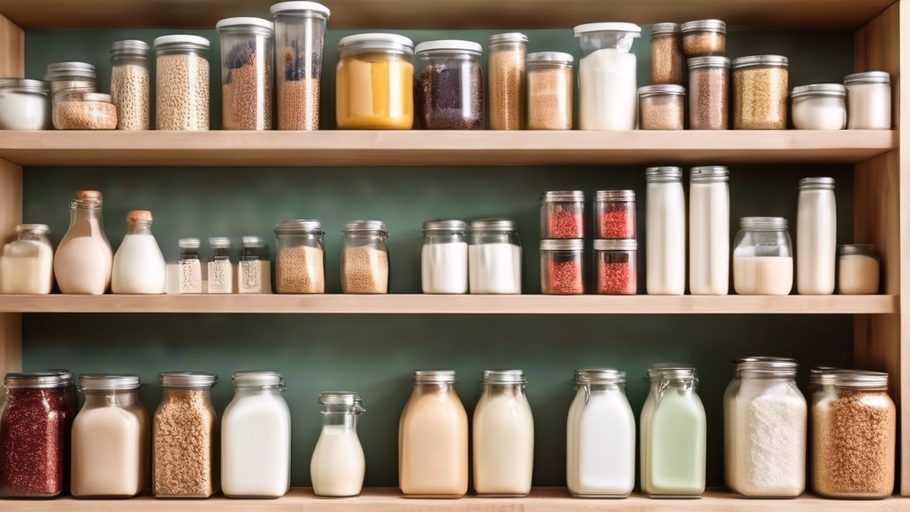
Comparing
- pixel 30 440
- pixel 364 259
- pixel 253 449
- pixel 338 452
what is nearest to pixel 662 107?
pixel 364 259

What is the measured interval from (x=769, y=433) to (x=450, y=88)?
34.8 inches

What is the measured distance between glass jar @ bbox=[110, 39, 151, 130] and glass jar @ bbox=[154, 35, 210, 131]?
0.11 feet

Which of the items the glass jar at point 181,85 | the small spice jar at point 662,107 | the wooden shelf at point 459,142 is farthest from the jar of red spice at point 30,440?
the small spice jar at point 662,107

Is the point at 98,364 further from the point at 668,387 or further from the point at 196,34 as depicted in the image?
the point at 668,387

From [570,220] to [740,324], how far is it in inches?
18.4

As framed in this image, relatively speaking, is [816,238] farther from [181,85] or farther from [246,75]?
[181,85]

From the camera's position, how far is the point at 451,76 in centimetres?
170

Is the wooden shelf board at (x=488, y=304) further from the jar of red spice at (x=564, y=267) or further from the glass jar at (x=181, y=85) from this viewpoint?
the glass jar at (x=181, y=85)

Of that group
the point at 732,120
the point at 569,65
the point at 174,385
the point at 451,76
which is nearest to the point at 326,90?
the point at 451,76

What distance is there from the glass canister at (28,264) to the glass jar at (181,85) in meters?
0.33

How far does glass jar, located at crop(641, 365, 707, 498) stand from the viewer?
171cm

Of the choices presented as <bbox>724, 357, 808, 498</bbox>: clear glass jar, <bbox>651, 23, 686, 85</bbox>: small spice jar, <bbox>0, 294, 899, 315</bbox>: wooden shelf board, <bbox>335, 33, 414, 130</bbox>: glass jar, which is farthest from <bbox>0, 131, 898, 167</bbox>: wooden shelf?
<bbox>724, 357, 808, 498</bbox>: clear glass jar

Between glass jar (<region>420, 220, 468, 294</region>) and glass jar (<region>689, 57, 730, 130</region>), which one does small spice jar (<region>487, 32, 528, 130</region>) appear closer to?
glass jar (<region>420, 220, 468, 294</region>)

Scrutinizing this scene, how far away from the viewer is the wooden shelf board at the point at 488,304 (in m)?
1.67
